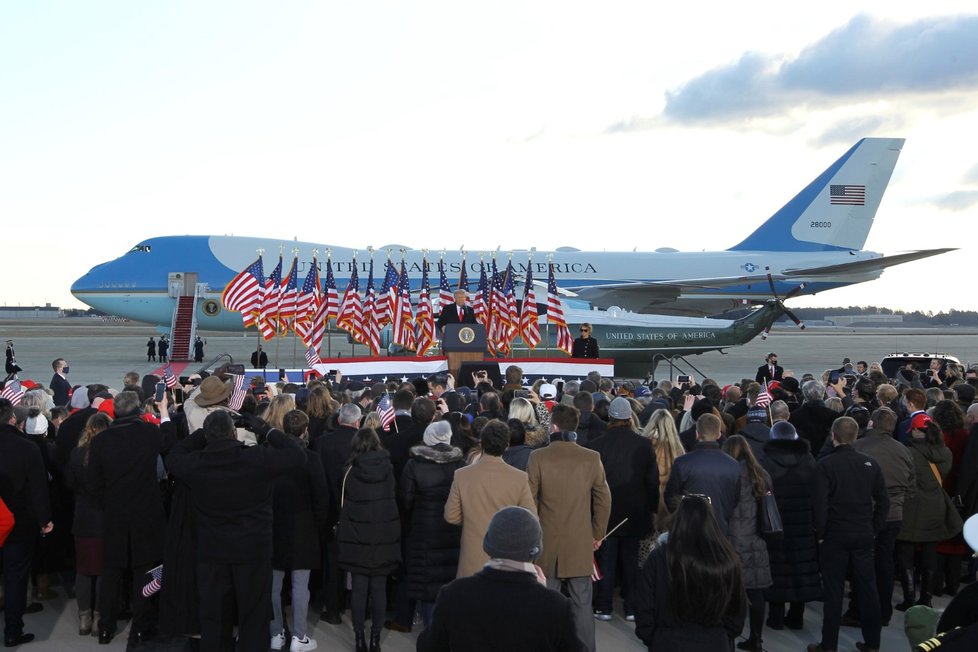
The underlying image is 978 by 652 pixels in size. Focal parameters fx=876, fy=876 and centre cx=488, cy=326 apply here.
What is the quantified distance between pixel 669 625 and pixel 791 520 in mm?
3303

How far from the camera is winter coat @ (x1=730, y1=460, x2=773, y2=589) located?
5797 millimetres

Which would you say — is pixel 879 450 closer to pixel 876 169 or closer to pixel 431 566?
pixel 431 566

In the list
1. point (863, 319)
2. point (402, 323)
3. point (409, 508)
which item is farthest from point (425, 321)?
point (863, 319)

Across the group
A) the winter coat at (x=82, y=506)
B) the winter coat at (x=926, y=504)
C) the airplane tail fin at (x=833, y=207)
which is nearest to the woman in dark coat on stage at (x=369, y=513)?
the winter coat at (x=82, y=506)

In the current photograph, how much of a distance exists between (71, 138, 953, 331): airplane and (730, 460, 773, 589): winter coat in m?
21.9

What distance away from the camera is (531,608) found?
304 centimetres

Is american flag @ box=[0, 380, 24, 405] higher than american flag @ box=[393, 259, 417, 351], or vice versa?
american flag @ box=[393, 259, 417, 351]

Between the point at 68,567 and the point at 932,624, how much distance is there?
6.36 meters

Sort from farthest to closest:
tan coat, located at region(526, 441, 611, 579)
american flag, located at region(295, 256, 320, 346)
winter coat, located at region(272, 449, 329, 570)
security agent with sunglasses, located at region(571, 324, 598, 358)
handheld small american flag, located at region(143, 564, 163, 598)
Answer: american flag, located at region(295, 256, 320, 346) < security agent with sunglasses, located at region(571, 324, 598, 358) < winter coat, located at region(272, 449, 329, 570) < handheld small american flag, located at region(143, 564, 163, 598) < tan coat, located at region(526, 441, 611, 579)

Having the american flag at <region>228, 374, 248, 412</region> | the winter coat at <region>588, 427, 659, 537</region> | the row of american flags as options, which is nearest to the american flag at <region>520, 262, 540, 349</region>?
the row of american flags

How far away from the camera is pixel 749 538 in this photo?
5840 millimetres

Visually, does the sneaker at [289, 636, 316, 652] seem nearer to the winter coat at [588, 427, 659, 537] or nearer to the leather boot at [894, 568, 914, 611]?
the winter coat at [588, 427, 659, 537]

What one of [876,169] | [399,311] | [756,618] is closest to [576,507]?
[756,618]

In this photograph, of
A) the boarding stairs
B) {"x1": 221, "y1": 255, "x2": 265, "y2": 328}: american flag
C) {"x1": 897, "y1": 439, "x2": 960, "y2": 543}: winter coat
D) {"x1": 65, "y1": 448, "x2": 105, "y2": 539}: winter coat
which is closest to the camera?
{"x1": 65, "y1": 448, "x2": 105, "y2": 539}: winter coat
